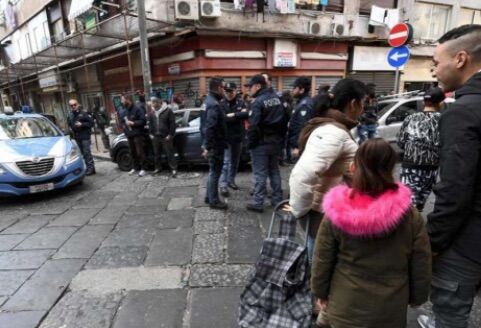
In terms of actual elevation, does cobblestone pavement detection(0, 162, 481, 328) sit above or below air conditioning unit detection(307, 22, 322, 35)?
below

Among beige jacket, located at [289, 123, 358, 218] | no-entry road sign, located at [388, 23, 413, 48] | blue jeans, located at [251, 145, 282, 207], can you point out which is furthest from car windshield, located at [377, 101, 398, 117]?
beige jacket, located at [289, 123, 358, 218]

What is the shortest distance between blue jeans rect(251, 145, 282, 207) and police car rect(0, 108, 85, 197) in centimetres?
361

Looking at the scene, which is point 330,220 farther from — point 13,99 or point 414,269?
point 13,99

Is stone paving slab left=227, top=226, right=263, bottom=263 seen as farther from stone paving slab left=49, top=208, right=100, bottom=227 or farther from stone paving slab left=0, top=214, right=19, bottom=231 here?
stone paving slab left=0, top=214, right=19, bottom=231

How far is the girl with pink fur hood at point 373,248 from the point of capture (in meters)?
1.45

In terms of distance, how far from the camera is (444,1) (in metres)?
14.1

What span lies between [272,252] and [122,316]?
5.09 ft

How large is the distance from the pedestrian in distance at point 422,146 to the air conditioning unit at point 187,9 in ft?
26.1

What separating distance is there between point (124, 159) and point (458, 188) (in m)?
7.58

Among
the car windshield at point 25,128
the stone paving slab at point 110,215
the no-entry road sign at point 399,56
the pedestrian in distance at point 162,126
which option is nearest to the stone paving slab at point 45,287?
the stone paving slab at point 110,215

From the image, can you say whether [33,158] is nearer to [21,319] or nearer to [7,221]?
[7,221]

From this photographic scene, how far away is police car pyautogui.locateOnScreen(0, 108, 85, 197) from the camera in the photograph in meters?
5.29

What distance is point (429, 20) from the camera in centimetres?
1412

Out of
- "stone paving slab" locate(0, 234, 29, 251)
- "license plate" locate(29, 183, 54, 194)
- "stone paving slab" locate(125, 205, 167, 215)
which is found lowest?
"stone paving slab" locate(0, 234, 29, 251)
